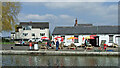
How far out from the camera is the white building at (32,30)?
7475 centimetres

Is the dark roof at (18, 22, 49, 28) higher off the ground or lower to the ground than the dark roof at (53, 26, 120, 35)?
higher

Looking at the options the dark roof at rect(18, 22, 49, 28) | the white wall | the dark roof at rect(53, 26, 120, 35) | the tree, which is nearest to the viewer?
the dark roof at rect(53, 26, 120, 35)

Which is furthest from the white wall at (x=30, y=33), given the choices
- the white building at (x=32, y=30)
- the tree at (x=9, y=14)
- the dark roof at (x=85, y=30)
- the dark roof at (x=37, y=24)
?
the dark roof at (x=85, y=30)

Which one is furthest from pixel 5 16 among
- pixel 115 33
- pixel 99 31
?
pixel 115 33

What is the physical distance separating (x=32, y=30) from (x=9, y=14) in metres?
24.4

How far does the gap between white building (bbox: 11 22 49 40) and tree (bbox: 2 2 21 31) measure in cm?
2221

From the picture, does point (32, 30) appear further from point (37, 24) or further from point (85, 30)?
point (85, 30)

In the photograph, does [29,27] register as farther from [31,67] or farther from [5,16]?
[31,67]

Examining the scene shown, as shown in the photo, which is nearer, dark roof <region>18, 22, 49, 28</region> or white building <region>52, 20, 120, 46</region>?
white building <region>52, 20, 120, 46</region>

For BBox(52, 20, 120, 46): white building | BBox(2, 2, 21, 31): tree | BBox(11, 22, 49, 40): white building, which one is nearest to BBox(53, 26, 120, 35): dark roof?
BBox(52, 20, 120, 46): white building

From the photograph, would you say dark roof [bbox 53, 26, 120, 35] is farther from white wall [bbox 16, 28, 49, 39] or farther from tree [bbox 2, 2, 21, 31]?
white wall [bbox 16, 28, 49, 39]

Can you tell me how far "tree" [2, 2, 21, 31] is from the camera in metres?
50.2

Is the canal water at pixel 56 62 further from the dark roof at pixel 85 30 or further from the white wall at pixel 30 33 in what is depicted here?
the white wall at pixel 30 33

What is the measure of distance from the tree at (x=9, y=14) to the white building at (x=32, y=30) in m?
22.2
